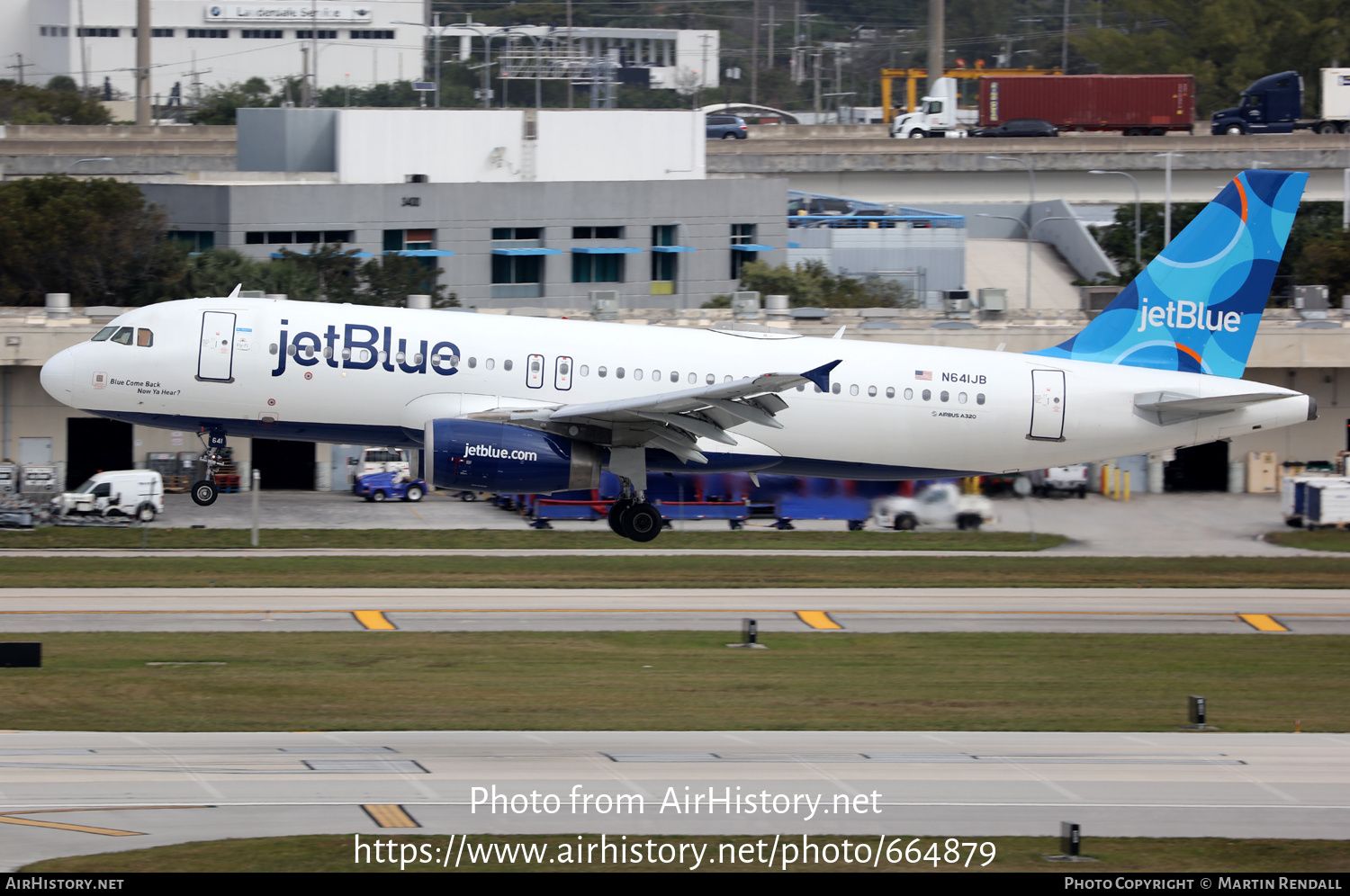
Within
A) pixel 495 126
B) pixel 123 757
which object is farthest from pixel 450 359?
pixel 495 126

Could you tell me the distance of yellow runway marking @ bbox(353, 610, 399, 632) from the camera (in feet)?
107

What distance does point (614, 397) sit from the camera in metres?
33.0

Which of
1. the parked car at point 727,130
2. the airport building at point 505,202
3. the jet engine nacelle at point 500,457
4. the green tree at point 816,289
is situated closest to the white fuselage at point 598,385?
the jet engine nacelle at point 500,457

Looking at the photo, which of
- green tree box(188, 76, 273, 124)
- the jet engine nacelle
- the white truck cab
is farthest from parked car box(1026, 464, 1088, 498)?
green tree box(188, 76, 273, 124)

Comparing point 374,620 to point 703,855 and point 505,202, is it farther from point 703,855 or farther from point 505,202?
point 505,202

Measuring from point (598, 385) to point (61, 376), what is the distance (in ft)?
39.5

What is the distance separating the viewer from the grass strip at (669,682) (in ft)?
82.4

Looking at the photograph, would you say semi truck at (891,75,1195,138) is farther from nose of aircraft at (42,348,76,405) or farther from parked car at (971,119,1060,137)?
nose of aircraft at (42,348,76,405)

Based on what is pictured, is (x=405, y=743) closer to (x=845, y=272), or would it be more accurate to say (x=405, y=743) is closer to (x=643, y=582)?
(x=643, y=582)

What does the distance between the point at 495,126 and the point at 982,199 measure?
37.9m

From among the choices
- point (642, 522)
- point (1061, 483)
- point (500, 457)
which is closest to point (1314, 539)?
point (1061, 483)

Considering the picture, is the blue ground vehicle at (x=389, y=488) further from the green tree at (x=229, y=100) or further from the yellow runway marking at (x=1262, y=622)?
the green tree at (x=229, y=100)

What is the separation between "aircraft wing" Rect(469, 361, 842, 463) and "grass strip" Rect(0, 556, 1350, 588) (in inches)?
280

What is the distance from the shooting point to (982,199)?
10725 centimetres
